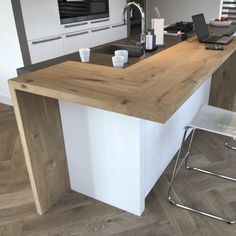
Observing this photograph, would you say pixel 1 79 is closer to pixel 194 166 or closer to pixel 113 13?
pixel 113 13

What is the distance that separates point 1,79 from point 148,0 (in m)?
3.18

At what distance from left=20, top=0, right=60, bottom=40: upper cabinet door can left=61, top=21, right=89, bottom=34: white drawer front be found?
0.10 m

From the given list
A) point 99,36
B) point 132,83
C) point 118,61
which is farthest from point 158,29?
point 99,36

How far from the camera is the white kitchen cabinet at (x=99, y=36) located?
12.2 ft

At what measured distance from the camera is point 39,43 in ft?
9.69

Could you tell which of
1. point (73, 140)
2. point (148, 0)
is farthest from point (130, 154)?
point (148, 0)

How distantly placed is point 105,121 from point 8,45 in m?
1.98

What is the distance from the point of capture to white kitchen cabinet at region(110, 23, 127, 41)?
4.10 metres

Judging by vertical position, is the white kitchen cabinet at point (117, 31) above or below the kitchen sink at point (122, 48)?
below

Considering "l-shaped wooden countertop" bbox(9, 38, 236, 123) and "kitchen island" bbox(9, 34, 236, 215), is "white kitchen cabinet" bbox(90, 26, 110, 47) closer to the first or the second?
"kitchen island" bbox(9, 34, 236, 215)

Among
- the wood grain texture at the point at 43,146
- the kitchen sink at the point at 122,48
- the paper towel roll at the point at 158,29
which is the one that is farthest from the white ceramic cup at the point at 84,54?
the paper towel roll at the point at 158,29

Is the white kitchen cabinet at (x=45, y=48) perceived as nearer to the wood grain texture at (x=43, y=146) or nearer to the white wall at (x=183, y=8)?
the wood grain texture at (x=43, y=146)

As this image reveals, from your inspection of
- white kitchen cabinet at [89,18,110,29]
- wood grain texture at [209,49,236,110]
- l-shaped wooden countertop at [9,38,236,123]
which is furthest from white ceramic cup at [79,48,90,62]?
white kitchen cabinet at [89,18,110,29]

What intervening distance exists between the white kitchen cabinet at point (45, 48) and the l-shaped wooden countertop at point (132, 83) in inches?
59.4
